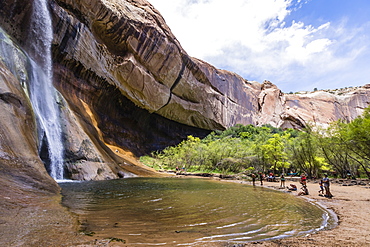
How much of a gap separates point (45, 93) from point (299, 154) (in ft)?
87.6

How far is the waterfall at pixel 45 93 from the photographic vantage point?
1445cm

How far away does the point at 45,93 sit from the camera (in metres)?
17.7

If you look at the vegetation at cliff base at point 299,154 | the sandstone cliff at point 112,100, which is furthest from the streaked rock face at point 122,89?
the vegetation at cliff base at point 299,154

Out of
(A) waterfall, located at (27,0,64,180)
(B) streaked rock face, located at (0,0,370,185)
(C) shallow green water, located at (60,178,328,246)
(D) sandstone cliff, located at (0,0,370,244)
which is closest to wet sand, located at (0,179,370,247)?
(D) sandstone cliff, located at (0,0,370,244)

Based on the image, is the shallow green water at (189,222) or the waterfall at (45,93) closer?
the shallow green water at (189,222)

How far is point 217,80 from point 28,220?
5339cm

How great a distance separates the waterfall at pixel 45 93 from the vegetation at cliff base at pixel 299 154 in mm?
18512

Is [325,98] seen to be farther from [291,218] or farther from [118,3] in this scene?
[291,218]

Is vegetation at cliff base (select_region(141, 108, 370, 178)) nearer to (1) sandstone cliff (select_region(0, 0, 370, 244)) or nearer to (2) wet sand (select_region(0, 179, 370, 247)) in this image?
(1) sandstone cliff (select_region(0, 0, 370, 244))

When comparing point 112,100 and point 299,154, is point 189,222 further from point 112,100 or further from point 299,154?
point 112,100

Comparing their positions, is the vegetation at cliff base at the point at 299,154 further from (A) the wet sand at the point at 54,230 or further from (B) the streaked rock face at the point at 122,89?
(A) the wet sand at the point at 54,230

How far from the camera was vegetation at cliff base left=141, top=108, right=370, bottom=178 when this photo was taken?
1959cm

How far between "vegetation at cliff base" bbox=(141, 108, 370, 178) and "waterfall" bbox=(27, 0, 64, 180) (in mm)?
18512

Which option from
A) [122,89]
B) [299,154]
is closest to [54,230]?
[299,154]
